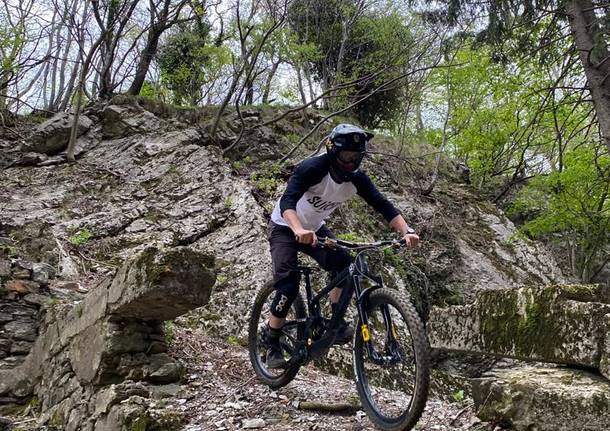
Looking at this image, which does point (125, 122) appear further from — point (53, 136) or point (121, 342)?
point (121, 342)

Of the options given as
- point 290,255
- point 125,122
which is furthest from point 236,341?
point 125,122

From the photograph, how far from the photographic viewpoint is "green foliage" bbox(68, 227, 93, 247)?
857cm

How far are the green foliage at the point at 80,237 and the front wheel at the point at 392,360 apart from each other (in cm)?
655

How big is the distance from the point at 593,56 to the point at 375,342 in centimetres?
730

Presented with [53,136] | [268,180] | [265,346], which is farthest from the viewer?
[53,136]

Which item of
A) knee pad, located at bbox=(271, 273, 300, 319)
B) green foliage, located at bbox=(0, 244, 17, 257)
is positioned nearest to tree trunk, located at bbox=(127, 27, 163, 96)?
green foliage, located at bbox=(0, 244, 17, 257)

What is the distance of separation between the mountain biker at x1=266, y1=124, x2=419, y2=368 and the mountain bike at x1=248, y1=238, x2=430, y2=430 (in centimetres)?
14

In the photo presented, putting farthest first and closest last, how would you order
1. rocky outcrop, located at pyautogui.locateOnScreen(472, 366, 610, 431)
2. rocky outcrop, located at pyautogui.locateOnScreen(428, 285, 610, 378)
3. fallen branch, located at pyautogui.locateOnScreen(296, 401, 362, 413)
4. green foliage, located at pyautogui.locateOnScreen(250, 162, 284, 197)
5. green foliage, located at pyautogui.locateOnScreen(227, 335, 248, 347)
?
green foliage, located at pyautogui.locateOnScreen(250, 162, 284, 197)
green foliage, located at pyautogui.locateOnScreen(227, 335, 248, 347)
fallen branch, located at pyautogui.locateOnScreen(296, 401, 362, 413)
rocky outcrop, located at pyautogui.locateOnScreen(428, 285, 610, 378)
rocky outcrop, located at pyautogui.locateOnScreen(472, 366, 610, 431)

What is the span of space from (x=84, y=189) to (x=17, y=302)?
16.1 ft

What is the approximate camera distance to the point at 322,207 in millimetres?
4090

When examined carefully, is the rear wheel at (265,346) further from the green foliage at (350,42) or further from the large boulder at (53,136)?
the green foliage at (350,42)

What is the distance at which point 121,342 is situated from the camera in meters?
4.62

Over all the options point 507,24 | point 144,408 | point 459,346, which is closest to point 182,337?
point 144,408

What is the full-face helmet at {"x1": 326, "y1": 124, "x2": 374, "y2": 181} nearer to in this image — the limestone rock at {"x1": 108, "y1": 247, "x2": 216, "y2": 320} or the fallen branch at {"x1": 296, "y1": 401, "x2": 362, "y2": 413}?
the limestone rock at {"x1": 108, "y1": 247, "x2": 216, "y2": 320}
